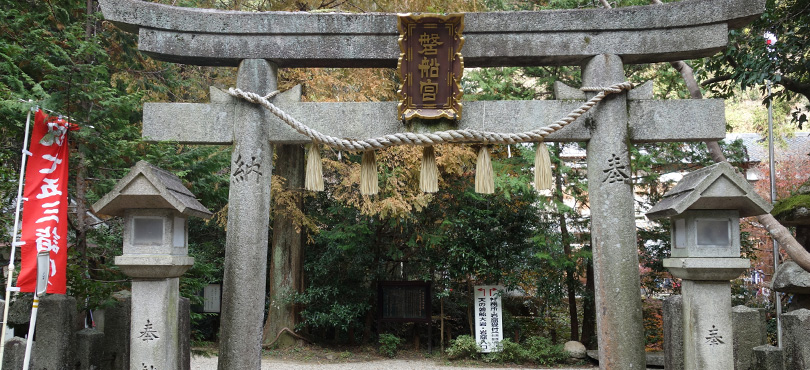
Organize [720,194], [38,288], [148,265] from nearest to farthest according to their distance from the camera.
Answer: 1. [720,194]
2. [148,265]
3. [38,288]

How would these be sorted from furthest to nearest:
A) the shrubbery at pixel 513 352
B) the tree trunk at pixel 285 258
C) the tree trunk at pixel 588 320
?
the tree trunk at pixel 588 320
the tree trunk at pixel 285 258
the shrubbery at pixel 513 352

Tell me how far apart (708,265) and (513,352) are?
290 inches

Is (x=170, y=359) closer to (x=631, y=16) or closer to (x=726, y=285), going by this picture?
(x=726, y=285)

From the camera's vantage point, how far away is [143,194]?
4.19 metres

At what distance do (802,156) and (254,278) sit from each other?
1526 cm

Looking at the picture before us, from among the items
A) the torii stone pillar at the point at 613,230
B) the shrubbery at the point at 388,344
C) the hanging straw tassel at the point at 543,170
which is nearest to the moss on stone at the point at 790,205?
the torii stone pillar at the point at 613,230

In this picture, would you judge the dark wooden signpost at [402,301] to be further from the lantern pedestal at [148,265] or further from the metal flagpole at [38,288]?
the metal flagpole at [38,288]

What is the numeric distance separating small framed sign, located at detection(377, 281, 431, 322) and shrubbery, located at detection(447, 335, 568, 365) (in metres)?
1.07

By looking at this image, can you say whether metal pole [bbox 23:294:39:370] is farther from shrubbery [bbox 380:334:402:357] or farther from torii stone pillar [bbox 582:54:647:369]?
shrubbery [bbox 380:334:402:357]

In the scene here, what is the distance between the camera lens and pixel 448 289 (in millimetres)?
12070

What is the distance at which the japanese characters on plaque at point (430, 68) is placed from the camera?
468 cm

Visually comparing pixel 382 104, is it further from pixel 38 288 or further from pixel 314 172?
pixel 38 288

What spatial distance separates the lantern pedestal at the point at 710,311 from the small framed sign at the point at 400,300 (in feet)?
24.9

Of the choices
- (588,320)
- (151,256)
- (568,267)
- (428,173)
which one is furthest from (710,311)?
(588,320)
